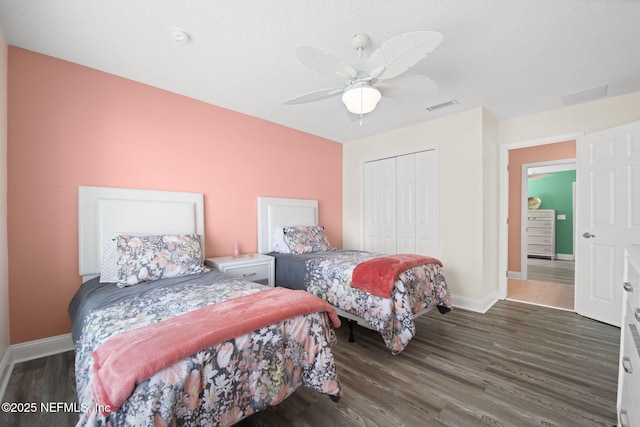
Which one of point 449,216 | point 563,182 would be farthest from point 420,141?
point 563,182

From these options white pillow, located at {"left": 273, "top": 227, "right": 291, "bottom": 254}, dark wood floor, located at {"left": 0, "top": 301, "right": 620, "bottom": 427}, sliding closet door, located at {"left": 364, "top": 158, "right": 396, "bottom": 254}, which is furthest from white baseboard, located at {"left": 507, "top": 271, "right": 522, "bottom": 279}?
white pillow, located at {"left": 273, "top": 227, "right": 291, "bottom": 254}

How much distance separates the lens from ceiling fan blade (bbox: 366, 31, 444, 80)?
1460 millimetres

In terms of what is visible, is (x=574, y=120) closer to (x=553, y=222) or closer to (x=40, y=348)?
(x=553, y=222)

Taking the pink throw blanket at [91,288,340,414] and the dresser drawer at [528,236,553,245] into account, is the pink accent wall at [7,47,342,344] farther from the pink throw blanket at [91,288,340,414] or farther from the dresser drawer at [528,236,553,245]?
the dresser drawer at [528,236,553,245]

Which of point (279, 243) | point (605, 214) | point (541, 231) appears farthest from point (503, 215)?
point (541, 231)

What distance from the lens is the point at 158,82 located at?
2.68 m

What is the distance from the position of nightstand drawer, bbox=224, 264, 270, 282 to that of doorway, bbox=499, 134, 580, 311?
3.22m

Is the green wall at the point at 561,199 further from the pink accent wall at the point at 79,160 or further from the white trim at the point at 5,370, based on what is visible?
the white trim at the point at 5,370

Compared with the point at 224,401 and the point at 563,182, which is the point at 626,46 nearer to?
the point at 224,401

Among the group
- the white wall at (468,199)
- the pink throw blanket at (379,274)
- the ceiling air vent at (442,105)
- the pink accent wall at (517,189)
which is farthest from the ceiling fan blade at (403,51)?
the pink accent wall at (517,189)

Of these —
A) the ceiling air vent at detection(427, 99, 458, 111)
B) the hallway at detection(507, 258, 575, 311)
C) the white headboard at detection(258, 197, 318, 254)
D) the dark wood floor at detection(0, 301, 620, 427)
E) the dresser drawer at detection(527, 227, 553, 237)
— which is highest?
the ceiling air vent at detection(427, 99, 458, 111)

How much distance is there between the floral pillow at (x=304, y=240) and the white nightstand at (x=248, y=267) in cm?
42

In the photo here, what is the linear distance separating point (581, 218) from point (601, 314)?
3.49 feet

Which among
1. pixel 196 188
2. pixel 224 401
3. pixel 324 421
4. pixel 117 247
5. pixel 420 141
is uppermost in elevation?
pixel 420 141
